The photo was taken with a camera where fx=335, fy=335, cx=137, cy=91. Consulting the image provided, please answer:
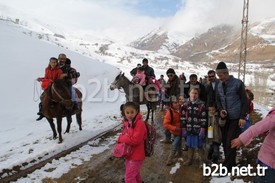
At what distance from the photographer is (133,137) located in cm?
566

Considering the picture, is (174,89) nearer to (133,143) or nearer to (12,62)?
(133,143)

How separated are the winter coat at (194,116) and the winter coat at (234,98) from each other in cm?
57

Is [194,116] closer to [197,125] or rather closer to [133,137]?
[197,125]

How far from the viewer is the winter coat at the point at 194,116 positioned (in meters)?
7.56

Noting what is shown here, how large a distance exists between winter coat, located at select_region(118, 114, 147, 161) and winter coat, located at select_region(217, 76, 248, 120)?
7.52 ft

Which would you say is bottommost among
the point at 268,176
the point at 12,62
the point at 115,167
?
the point at 115,167

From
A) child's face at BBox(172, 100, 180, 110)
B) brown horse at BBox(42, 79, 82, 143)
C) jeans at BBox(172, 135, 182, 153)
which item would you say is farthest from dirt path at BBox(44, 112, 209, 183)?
brown horse at BBox(42, 79, 82, 143)

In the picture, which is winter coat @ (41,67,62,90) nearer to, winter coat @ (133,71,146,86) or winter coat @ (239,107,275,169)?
winter coat @ (133,71,146,86)

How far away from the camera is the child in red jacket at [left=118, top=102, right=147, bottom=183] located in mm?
5686

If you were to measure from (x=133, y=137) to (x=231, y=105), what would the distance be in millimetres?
2569

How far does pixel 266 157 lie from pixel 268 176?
256mm

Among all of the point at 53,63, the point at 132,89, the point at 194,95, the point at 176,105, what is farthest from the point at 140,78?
the point at 194,95

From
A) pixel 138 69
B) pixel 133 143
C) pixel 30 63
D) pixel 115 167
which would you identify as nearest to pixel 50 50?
pixel 30 63

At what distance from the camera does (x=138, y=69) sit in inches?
574
